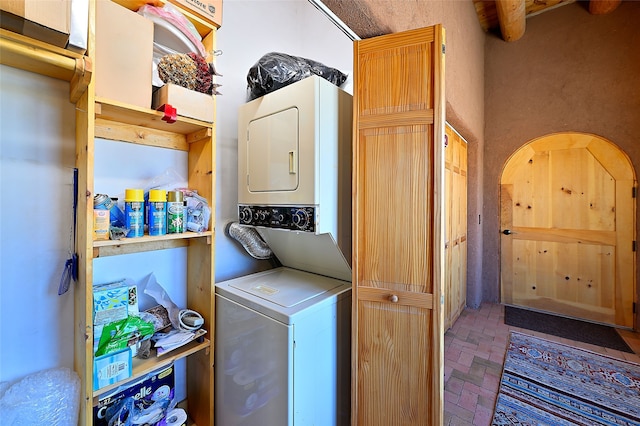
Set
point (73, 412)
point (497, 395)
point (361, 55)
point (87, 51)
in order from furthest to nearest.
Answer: point (497, 395)
point (361, 55)
point (73, 412)
point (87, 51)

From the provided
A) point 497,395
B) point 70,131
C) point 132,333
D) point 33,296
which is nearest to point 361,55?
point 70,131

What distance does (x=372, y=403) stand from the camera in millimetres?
1319

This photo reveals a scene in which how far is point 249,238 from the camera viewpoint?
177 centimetres

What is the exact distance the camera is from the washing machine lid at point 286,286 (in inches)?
52.2

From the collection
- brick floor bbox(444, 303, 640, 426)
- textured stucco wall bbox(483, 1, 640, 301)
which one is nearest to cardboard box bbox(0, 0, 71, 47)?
brick floor bbox(444, 303, 640, 426)

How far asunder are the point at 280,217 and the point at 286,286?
15.9 inches

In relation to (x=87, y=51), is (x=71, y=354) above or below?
below

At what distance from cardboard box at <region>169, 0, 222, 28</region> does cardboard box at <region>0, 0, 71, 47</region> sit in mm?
573

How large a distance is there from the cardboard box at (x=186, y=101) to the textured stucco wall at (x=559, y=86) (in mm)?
3818

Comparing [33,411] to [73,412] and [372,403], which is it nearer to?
[73,412]

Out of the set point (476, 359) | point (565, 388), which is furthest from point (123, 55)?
point (565, 388)

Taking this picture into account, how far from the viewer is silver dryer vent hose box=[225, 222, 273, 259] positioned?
5.76 ft

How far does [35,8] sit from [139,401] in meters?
1.63

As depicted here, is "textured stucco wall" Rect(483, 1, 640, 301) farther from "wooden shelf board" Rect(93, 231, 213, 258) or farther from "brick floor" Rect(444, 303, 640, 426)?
"wooden shelf board" Rect(93, 231, 213, 258)
